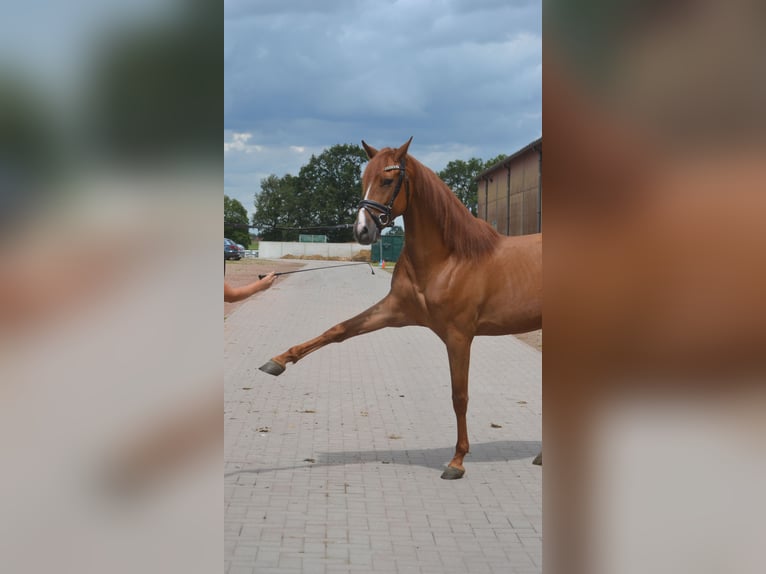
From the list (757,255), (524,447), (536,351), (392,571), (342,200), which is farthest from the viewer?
Answer: (342,200)

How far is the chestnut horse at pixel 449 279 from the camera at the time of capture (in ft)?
15.4

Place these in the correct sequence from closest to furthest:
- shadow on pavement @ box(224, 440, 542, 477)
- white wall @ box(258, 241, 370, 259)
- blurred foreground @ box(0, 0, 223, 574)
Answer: blurred foreground @ box(0, 0, 223, 574)
shadow on pavement @ box(224, 440, 542, 477)
white wall @ box(258, 241, 370, 259)

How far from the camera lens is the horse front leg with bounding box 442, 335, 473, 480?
15.9ft

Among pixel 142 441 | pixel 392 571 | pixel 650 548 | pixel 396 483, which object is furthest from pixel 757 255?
pixel 396 483

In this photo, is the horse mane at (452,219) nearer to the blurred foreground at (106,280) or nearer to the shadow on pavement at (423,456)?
the shadow on pavement at (423,456)

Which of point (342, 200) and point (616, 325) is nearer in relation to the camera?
point (616, 325)

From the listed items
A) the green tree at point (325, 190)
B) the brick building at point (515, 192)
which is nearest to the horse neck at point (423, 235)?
the brick building at point (515, 192)

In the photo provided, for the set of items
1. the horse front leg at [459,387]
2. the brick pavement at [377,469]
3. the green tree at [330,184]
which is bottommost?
the brick pavement at [377,469]

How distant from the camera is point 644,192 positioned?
131 centimetres

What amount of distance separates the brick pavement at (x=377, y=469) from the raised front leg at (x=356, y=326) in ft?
2.95

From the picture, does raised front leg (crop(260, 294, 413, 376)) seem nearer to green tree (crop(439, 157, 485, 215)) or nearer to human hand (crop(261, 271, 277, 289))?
human hand (crop(261, 271, 277, 289))

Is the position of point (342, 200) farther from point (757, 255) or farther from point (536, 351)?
point (757, 255)

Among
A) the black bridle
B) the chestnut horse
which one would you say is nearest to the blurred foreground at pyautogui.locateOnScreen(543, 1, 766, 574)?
the black bridle

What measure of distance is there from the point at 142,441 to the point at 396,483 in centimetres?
360
